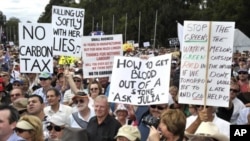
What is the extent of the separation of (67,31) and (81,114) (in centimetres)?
386

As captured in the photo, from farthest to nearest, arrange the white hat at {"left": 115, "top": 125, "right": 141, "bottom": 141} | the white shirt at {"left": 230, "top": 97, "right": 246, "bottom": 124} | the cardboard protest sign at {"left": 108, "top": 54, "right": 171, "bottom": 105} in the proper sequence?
1. the white shirt at {"left": 230, "top": 97, "right": 246, "bottom": 124}
2. the cardboard protest sign at {"left": 108, "top": 54, "right": 171, "bottom": 105}
3. the white hat at {"left": 115, "top": 125, "right": 141, "bottom": 141}

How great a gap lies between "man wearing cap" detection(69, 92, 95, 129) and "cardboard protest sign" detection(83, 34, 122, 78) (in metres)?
1.86

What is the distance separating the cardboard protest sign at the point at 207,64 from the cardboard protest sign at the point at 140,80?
0.31m

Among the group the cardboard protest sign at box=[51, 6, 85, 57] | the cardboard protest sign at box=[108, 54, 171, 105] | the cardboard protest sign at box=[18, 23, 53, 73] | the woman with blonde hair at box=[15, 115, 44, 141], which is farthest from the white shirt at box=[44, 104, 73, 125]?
the cardboard protest sign at box=[51, 6, 85, 57]

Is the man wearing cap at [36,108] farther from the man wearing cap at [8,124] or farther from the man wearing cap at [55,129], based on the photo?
the man wearing cap at [8,124]

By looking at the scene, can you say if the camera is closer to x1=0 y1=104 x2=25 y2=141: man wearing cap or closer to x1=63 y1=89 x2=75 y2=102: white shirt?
x1=0 y1=104 x2=25 y2=141: man wearing cap

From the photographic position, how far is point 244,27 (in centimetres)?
5622

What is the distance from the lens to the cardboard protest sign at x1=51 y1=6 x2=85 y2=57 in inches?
427

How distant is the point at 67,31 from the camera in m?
11.1

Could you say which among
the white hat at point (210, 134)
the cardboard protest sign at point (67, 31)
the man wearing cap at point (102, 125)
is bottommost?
the man wearing cap at point (102, 125)

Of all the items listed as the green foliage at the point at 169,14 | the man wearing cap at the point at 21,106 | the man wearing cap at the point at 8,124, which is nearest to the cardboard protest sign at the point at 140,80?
the man wearing cap at the point at 21,106

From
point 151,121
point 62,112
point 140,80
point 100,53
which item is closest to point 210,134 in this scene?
point 151,121

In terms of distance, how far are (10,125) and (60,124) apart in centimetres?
123

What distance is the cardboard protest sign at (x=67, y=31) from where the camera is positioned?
35.6ft
